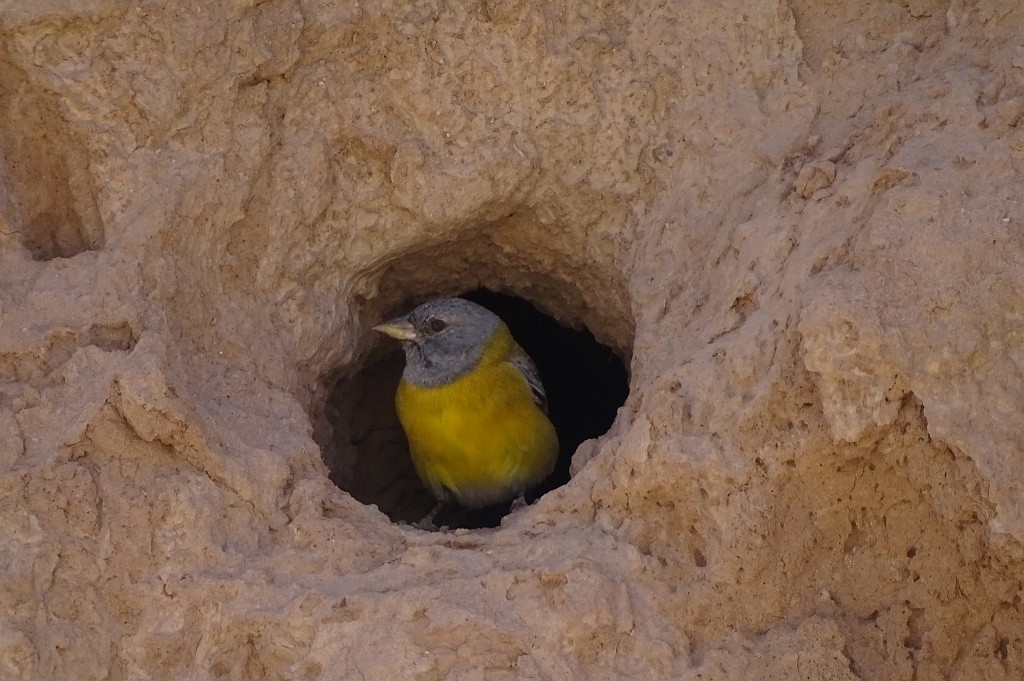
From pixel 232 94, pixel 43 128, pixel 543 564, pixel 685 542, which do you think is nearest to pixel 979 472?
pixel 685 542

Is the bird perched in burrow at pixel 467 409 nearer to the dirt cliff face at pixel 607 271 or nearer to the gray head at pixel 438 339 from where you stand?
the gray head at pixel 438 339

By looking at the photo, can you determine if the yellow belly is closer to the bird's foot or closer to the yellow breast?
the yellow breast

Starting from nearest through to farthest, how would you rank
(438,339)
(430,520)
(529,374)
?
(438,339), (529,374), (430,520)

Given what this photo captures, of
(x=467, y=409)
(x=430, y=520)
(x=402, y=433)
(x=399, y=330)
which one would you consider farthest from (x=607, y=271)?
(x=402, y=433)

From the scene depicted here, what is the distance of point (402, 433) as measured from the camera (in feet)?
22.1

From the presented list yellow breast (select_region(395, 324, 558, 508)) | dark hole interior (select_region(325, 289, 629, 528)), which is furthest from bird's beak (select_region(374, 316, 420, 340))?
dark hole interior (select_region(325, 289, 629, 528))

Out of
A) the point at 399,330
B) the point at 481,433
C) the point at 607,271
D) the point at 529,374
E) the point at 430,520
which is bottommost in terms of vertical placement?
the point at 430,520

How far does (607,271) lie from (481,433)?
103cm

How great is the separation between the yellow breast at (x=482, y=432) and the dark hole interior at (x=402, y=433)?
0.42 m

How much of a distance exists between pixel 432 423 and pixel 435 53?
1808 mm

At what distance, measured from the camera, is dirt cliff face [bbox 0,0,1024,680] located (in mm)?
3510

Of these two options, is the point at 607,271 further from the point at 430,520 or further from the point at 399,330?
the point at 430,520

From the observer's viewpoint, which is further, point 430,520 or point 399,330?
point 430,520

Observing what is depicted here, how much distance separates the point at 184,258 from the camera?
4352 millimetres
